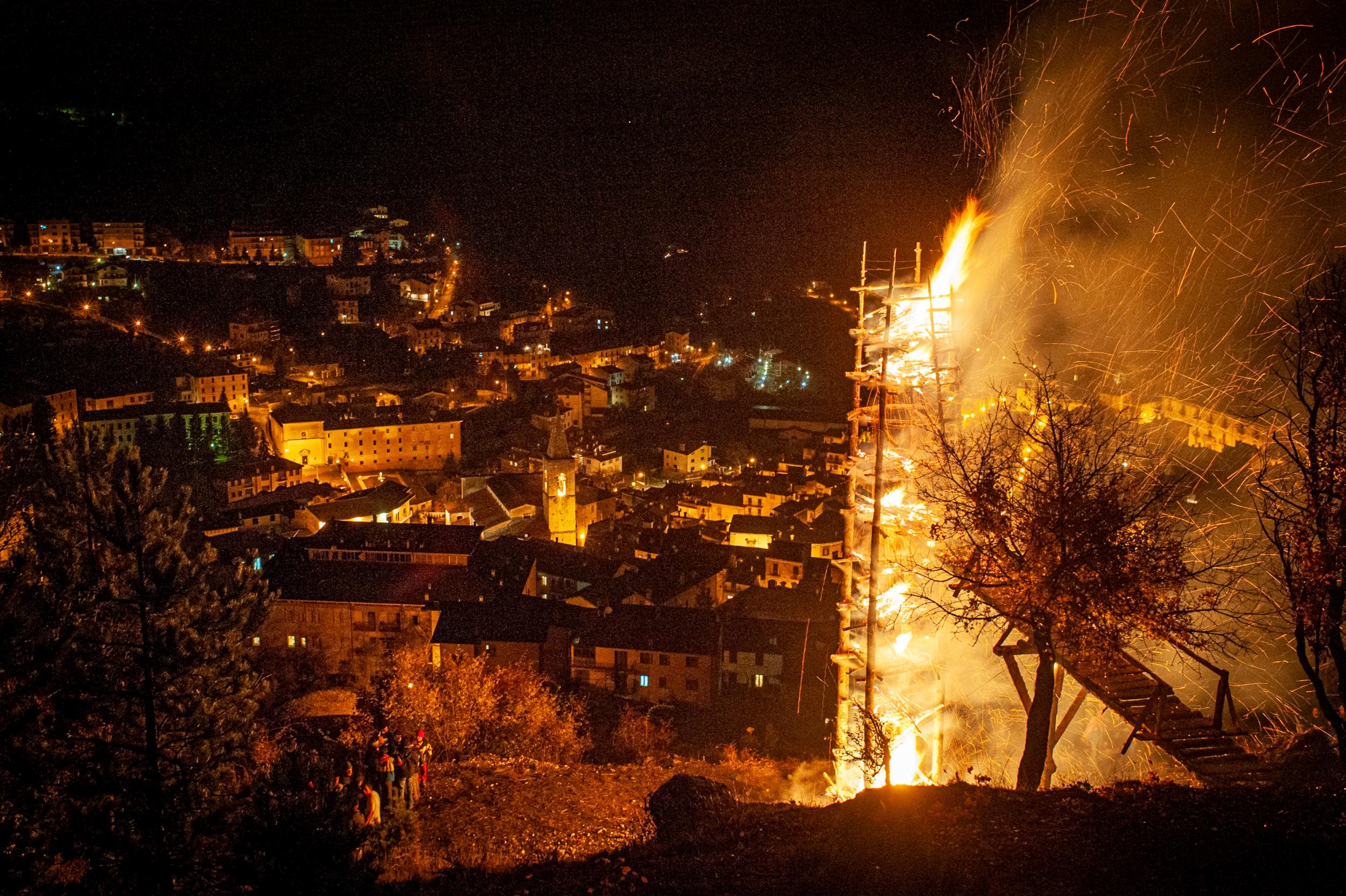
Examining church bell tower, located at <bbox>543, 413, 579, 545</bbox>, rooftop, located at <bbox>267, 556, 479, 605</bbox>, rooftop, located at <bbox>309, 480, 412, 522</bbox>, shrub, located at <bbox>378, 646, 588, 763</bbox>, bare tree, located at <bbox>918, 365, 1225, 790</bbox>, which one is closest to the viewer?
bare tree, located at <bbox>918, 365, 1225, 790</bbox>

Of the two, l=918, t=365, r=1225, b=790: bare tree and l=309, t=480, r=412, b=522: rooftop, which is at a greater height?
l=309, t=480, r=412, b=522: rooftop

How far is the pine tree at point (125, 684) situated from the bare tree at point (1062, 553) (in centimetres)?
535

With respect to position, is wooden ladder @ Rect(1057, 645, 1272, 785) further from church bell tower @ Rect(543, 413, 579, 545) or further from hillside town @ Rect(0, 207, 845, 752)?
church bell tower @ Rect(543, 413, 579, 545)

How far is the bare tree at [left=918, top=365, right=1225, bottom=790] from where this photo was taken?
185 inches

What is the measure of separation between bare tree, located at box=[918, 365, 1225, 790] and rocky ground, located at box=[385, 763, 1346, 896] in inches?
33.2

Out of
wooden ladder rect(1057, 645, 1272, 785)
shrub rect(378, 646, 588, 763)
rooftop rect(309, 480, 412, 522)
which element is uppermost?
rooftop rect(309, 480, 412, 522)

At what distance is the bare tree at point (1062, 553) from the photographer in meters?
4.70

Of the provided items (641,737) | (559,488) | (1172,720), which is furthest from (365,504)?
(1172,720)

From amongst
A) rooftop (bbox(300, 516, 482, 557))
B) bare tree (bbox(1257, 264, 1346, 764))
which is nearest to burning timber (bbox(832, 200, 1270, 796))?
bare tree (bbox(1257, 264, 1346, 764))

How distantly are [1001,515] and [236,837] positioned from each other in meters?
4.50

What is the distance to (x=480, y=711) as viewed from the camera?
13.0 metres

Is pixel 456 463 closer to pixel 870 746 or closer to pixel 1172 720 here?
pixel 870 746

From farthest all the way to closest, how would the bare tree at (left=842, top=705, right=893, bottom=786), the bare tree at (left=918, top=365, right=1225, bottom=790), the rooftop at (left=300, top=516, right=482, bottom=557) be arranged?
the rooftop at (left=300, top=516, right=482, bottom=557), the bare tree at (left=842, top=705, right=893, bottom=786), the bare tree at (left=918, top=365, right=1225, bottom=790)

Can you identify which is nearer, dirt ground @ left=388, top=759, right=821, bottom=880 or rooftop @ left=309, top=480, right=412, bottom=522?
dirt ground @ left=388, top=759, right=821, bottom=880
